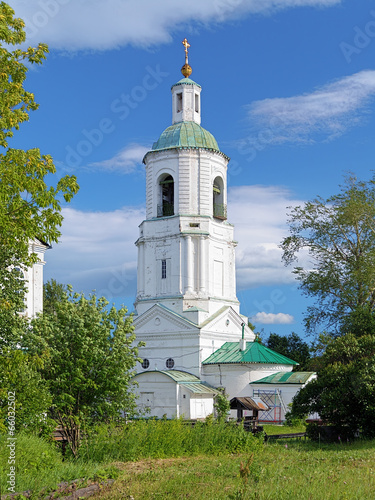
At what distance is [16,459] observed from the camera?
492 inches

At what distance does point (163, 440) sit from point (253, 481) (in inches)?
210

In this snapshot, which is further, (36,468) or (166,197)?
(166,197)

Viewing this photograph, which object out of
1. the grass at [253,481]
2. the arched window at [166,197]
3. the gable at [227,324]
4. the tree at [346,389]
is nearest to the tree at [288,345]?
the gable at [227,324]

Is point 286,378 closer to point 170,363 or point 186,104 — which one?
point 170,363

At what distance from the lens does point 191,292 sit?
3847 centimetres

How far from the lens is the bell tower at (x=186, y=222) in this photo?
127 ft

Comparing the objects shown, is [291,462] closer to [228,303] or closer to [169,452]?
[169,452]

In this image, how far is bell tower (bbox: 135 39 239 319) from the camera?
127ft

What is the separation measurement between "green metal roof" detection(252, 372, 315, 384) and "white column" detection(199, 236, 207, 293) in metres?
6.54

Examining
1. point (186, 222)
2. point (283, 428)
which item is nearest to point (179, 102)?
point (186, 222)

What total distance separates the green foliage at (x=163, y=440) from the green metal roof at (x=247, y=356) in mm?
15925

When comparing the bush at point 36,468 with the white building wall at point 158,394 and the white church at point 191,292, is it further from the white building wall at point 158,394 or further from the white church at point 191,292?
the white church at point 191,292

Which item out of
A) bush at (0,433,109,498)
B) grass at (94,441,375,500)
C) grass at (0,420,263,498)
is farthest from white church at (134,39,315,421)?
bush at (0,433,109,498)

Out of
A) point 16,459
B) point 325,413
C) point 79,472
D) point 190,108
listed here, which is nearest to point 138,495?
point 79,472
